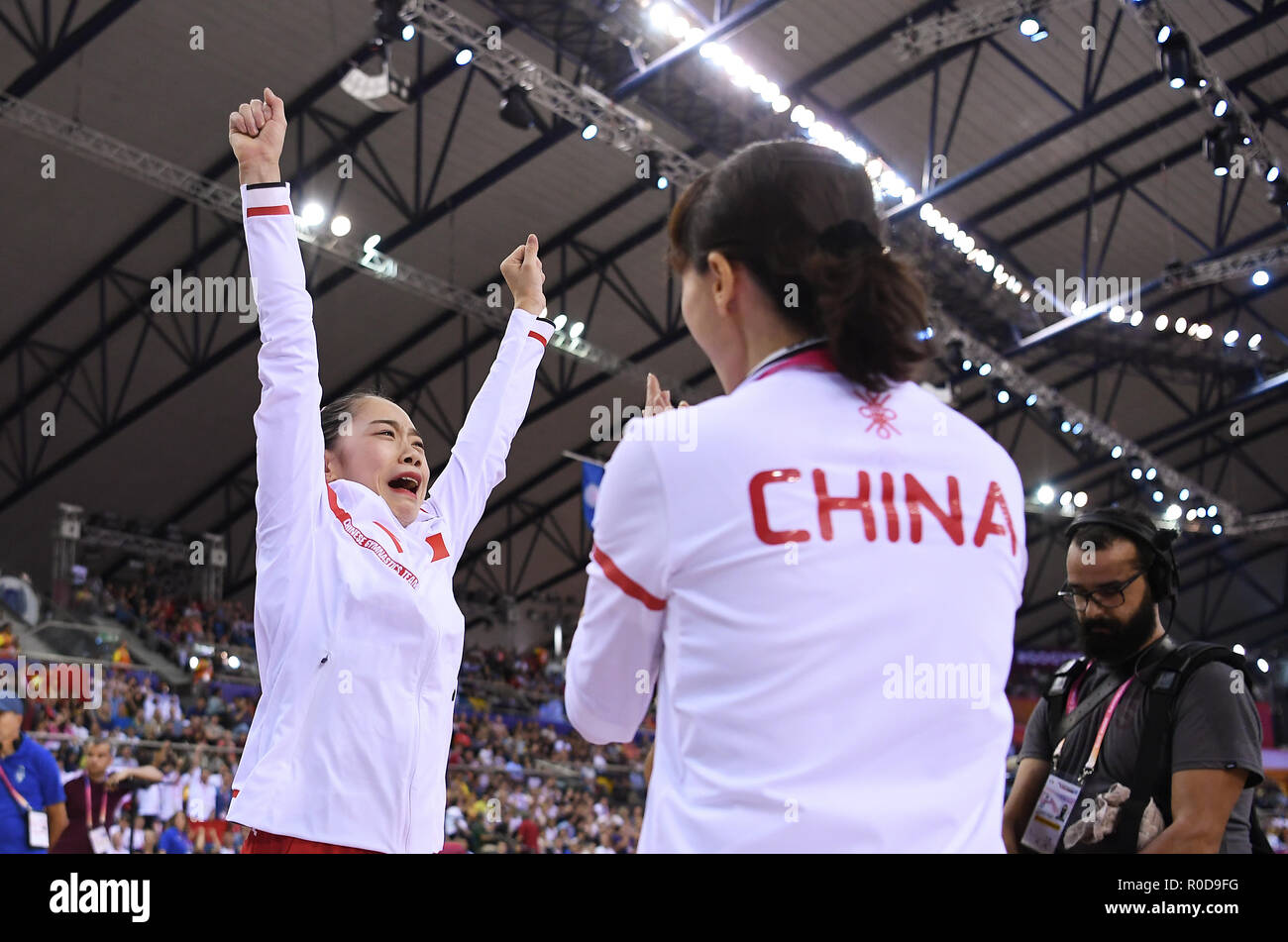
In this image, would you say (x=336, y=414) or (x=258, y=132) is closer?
(x=258, y=132)

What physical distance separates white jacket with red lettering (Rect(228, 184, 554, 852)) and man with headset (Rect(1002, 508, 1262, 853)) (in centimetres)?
125

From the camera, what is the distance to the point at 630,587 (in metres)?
1.31

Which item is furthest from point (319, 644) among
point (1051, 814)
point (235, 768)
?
point (235, 768)

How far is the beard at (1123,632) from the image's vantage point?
2805mm

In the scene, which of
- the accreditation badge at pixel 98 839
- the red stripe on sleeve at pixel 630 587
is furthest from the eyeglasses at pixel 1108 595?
the accreditation badge at pixel 98 839

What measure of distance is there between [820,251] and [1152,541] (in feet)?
5.90

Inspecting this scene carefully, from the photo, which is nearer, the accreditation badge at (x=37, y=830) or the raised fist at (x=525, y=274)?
the raised fist at (x=525, y=274)

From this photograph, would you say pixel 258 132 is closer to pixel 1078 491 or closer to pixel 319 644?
pixel 319 644

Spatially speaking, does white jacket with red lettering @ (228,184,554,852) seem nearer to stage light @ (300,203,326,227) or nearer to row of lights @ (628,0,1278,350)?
row of lights @ (628,0,1278,350)

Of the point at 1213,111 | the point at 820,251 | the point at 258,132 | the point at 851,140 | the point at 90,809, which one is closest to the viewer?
the point at 820,251

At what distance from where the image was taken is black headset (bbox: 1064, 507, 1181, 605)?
2832 millimetres

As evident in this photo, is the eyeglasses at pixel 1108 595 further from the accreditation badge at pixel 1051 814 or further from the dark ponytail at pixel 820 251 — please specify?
the dark ponytail at pixel 820 251

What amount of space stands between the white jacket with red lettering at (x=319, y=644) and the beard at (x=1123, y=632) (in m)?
1.38

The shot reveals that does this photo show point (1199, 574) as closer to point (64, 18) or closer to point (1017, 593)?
point (64, 18)
